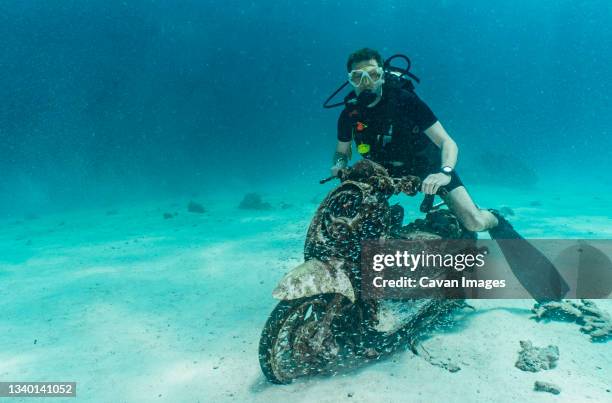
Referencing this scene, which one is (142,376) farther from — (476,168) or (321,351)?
(476,168)

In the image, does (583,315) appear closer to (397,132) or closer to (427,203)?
(427,203)

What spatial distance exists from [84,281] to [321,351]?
18.0ft

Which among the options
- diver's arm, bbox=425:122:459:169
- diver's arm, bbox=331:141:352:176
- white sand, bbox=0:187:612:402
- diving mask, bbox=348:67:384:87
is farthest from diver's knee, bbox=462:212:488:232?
diving mask, bbox=348:67:384:87

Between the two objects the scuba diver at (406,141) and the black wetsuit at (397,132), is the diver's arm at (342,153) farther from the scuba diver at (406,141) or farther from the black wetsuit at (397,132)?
the black wetsuit at (397,132)

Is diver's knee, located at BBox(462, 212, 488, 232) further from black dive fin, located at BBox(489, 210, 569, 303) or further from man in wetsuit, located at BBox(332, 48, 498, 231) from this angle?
black dive fin, located at BBox(489, 210, 569, 303)

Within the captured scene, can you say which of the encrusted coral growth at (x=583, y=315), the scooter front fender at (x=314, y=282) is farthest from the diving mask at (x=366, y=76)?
the encrusted coral growth at (x=583, y=315)

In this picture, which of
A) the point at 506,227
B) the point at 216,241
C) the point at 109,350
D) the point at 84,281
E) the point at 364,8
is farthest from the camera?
the point at 364,8

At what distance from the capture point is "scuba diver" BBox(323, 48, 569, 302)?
3479 millimetres

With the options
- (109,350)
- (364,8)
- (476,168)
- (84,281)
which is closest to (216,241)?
(84,281)

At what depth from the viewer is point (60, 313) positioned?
4.91 m

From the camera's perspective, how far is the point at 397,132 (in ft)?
12.2

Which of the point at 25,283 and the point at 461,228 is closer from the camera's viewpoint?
the point at 461,228

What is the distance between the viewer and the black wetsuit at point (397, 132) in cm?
361

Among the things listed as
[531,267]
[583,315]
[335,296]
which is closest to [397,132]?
[335,296]
